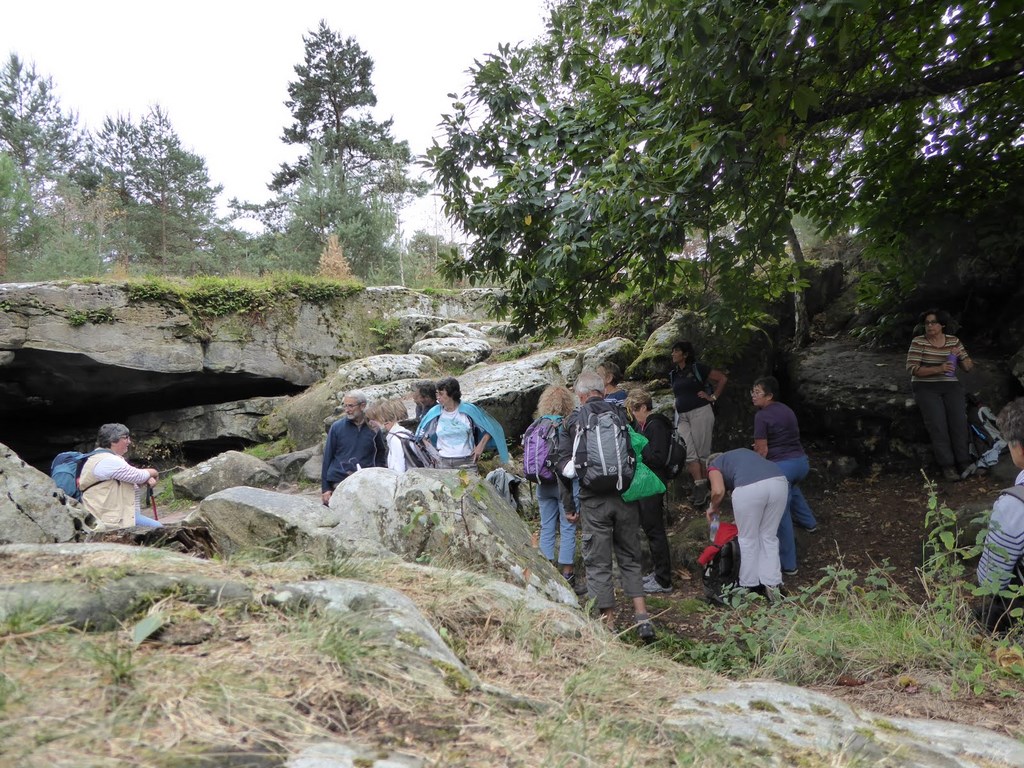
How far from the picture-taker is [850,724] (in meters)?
2.56

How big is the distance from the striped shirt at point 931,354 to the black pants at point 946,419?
9 cm

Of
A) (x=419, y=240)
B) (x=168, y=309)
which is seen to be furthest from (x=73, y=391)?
(x=419, y=240)

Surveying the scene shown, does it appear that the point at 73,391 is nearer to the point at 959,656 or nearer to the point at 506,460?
the point at 506,460

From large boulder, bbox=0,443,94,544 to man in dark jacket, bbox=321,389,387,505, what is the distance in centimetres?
300

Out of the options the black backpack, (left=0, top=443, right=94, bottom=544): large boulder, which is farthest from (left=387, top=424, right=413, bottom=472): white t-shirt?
the black backpack

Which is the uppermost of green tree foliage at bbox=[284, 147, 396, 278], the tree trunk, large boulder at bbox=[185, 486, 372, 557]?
green tree foliage at bbox=[284, 147, 396, 278]

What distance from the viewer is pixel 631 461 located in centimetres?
495

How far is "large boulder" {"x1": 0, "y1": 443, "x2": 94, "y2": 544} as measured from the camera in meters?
3.70

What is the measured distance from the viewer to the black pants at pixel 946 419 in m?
7.66

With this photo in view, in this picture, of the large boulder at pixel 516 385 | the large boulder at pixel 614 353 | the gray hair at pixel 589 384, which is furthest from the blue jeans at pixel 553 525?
the large boulder at pixel 614 353

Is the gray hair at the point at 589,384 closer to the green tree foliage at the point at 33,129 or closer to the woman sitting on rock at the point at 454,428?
the woman sitting on rock at the point at 454,428

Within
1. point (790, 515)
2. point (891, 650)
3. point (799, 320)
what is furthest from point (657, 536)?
point (799, 320)

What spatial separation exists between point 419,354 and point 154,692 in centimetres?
1280

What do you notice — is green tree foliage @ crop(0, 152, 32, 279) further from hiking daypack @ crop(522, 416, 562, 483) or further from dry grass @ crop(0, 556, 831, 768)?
dry grass @ crop(0, 556, 831, 768)
